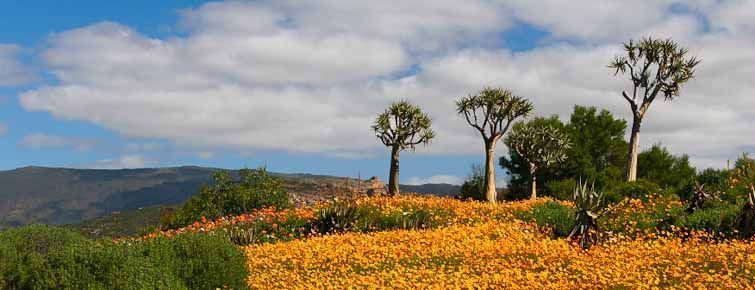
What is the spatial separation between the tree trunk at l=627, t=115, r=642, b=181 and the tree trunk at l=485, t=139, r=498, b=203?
29.2ft

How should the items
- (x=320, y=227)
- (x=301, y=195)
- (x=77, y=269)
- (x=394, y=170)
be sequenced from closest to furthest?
(x=77, y=269) < (x=320, y=227) < (x=394, y=170) < (x=301, y=195)

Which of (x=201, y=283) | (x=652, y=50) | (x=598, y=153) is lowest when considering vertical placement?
(x=201, y=283)

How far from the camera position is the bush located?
30.0ft

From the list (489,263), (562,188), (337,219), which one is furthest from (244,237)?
(562,188)

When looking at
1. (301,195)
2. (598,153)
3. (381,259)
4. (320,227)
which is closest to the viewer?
(381,259)

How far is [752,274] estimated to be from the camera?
10.9 metres

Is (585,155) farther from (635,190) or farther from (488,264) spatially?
(488,264)

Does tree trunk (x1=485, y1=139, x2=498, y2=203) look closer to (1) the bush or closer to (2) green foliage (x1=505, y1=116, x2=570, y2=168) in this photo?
(2) green foliage (x1=505, y1=116, x2=570, y2=168)

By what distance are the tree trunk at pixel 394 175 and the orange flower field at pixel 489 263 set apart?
1176cm

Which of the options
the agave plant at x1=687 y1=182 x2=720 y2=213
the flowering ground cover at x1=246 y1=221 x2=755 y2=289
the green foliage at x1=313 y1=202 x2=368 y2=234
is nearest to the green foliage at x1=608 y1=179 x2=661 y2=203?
the agave plant at x1=687 y1=182 x2=720 y2=213

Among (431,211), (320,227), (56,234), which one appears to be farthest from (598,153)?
(56,234)

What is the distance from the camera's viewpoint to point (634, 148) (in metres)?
35.5

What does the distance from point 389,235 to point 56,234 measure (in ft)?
22.6

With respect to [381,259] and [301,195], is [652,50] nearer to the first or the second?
[301,195]
